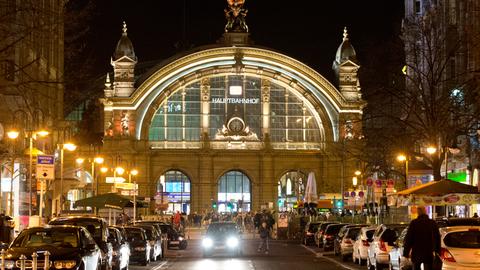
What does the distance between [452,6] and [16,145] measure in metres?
30.6

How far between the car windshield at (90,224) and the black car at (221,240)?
1541 centimetres

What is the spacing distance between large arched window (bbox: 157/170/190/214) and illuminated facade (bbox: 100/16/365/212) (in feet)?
0.35

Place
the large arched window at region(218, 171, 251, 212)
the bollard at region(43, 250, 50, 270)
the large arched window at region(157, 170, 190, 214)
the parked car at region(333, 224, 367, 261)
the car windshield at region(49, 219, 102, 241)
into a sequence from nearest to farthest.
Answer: the bollard at region(43, 250, 50, 270)
the car windshield at region(49, 219, 102, 241)
the parked car at region(333, 224, 367, 261)
the large arched window at region(157, 170, 190, 214)
the large arched window at region(218, 171, 251, 212)

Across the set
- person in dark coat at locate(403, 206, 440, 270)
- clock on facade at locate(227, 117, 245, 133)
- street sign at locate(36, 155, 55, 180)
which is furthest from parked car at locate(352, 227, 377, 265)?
clock on facade at locate(227, 117, 245, 133)

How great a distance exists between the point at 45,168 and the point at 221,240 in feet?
34.7

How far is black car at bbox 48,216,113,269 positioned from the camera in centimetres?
2842

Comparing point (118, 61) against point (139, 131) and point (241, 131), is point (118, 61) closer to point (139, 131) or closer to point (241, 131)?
point (139, 131)

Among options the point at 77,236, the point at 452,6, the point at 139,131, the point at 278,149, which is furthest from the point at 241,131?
the point at 77,236

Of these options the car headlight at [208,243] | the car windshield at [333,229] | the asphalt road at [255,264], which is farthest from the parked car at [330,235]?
the car headlight at [208,243]

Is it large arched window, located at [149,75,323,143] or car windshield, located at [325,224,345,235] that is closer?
car windshield, located at [325,224,345,235]

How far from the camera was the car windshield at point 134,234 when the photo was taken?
130 ft

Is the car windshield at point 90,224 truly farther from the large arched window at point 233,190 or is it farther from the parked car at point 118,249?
the large arched window at point 233,190

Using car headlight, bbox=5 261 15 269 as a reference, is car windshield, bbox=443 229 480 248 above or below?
above

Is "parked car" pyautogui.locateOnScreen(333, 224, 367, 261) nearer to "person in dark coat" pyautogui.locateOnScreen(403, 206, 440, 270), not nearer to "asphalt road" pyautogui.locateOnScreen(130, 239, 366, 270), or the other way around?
"asphalt road" pyautogui.locateOnScreen(130, 239, 366, 270)
